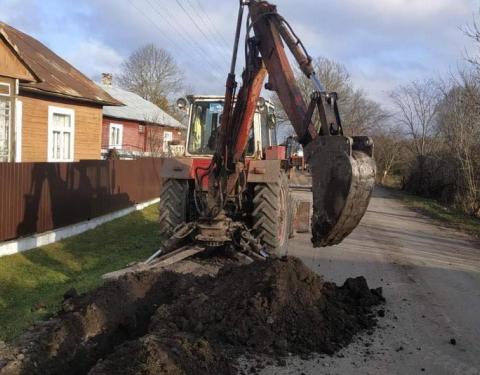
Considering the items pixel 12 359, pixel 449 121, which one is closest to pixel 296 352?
pixel 12 359

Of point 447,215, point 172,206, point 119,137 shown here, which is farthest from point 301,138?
point 119,137

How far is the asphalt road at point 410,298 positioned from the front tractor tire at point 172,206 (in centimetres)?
244

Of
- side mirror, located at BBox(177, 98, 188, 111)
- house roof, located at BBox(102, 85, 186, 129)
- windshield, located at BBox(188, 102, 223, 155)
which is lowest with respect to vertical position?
windshield, located at BBox(188, 102, 223, 155)

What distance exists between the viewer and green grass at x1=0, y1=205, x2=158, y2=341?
6.39 metres

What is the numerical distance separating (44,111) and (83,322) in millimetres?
12805

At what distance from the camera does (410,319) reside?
6211mm

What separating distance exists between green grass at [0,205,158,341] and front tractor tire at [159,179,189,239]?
976 millimetres

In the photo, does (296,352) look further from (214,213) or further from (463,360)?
(214,213)

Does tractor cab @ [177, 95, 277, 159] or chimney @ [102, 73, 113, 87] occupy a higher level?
chimney @ [102, 73, 113, 87]

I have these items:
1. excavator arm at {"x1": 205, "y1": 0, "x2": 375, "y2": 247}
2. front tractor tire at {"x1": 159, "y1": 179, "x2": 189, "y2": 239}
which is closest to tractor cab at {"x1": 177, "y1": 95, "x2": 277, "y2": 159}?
front tractor tire at {"x1": 159, "y1": 179, "x2": 189, "y2": 239}

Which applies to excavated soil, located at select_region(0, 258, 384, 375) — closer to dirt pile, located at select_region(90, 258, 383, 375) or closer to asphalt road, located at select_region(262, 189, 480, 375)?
dirt pile, located at select_region(90, 258, 383, 375)

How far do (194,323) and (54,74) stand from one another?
14.8 m

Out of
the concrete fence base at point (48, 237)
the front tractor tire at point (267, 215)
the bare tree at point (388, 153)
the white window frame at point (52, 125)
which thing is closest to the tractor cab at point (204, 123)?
the front tractor tire at point (267, 215)

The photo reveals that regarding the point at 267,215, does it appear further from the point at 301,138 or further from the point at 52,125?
the point at 52,125
